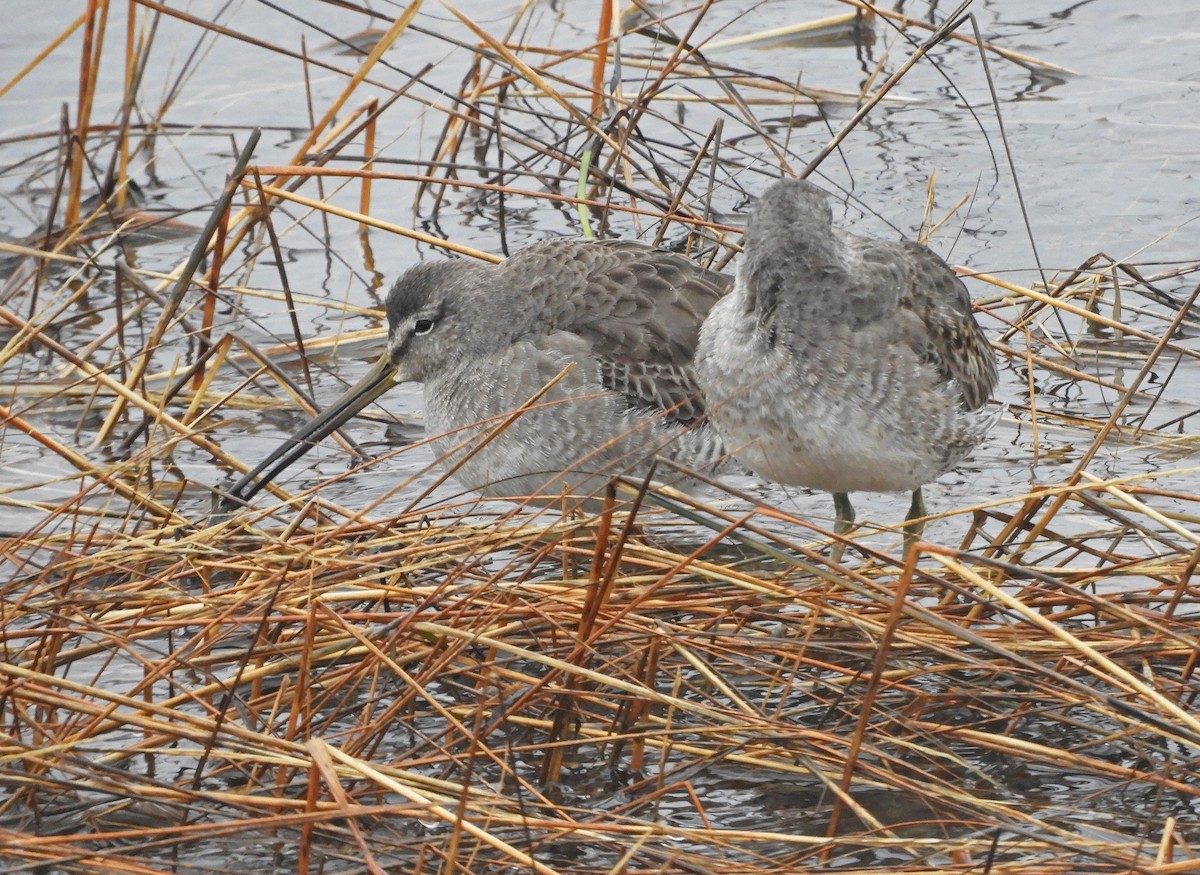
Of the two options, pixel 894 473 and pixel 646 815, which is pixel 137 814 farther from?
pixel 894 473

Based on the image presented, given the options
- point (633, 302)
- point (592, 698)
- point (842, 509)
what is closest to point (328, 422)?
point (633, 302)

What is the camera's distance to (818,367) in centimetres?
394

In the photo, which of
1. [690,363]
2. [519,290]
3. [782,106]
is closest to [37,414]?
[519,290]

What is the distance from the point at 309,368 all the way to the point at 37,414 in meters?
0.92

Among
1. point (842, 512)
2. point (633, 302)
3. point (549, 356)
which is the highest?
point (633, 302)

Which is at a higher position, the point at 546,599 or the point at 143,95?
the point at 143,95

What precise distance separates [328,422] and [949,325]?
1904mm

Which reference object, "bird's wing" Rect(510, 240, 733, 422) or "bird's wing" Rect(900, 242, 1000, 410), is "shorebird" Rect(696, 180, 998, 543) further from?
"bird's wing" Rect(510, 240, 733, 422)

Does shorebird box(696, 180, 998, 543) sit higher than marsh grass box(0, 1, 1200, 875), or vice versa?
shorebird box(696, 180, 998, 543)

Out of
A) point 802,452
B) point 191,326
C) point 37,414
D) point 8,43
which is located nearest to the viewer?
point 802,452

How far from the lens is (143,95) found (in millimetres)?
7480

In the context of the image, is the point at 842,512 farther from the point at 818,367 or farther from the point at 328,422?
the point at 328,422

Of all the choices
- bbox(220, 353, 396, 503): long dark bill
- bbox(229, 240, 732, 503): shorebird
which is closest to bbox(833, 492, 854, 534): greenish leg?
bbox(229, 240, 732, 503): shorebird

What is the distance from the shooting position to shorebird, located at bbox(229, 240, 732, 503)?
4.88m
